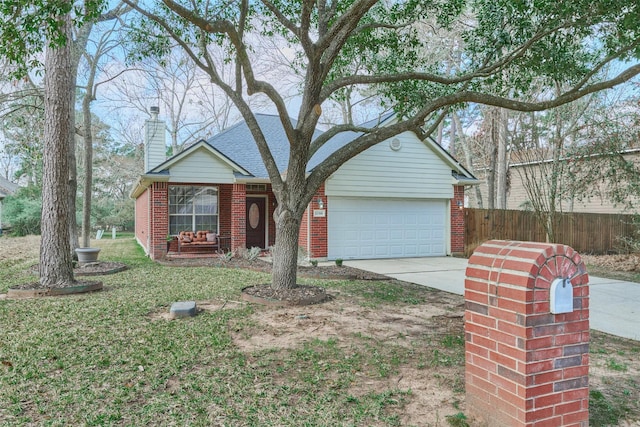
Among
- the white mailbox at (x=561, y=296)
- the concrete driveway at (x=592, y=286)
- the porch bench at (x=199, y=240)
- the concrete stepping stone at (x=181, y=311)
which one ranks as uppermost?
the white mailbox at (x=561, y=296)

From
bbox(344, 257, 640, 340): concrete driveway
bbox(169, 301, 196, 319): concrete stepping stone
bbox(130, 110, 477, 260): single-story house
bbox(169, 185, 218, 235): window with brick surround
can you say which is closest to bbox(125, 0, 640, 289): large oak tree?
bbox(169, 301, 196, 319): concrete stepping stone

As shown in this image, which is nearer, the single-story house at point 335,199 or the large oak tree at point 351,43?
the large oak tree at point 351,43

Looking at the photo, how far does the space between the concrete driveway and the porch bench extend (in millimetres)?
4965

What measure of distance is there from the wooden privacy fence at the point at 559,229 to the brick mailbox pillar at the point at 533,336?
43.2ft

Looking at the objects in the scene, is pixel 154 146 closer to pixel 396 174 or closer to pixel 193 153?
pixel 193 153

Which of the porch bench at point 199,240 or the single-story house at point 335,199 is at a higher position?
the single-story house at point 335,199

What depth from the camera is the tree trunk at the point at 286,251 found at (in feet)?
24.3

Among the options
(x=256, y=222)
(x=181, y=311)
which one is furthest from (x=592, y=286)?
(x=256, y=222)

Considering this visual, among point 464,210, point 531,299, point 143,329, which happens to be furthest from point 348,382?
point 464,210

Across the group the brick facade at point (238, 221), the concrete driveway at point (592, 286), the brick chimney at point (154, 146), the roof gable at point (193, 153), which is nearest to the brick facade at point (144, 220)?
the brick chimney at point (154, 146)

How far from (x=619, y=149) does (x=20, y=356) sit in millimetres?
15406

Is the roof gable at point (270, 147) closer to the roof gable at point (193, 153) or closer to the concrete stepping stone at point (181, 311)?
the roof gable at point (193, 153)

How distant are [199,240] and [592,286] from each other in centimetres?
1172

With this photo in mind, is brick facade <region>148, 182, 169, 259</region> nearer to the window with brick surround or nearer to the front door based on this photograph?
the window with brick surround
